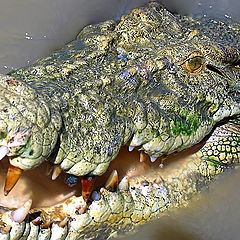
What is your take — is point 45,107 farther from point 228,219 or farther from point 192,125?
point 228,219

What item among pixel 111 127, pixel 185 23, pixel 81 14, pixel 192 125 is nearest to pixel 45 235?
pixel 111 127

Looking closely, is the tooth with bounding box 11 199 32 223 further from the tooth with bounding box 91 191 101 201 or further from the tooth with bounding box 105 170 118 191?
the tooth with bounding box 105 170 118 191

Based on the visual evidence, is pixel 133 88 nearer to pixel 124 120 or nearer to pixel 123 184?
pixel 124 120

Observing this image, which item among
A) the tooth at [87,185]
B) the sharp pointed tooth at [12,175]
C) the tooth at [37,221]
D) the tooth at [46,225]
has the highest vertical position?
the sharp pointed tooth at [12,175]

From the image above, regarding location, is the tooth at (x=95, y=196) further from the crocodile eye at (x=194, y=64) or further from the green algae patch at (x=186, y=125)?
the crocodile eye at (x=194, y=64)

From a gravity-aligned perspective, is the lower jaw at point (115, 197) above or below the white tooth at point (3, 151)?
below

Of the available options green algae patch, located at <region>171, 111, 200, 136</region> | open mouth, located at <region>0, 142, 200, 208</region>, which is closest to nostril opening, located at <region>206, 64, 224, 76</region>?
green algae patch, located at <region>171, 111, 200, 136</region>

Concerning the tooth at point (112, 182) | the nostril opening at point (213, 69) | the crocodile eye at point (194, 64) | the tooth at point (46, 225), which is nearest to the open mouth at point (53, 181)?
the tooth at point (112, 182)
